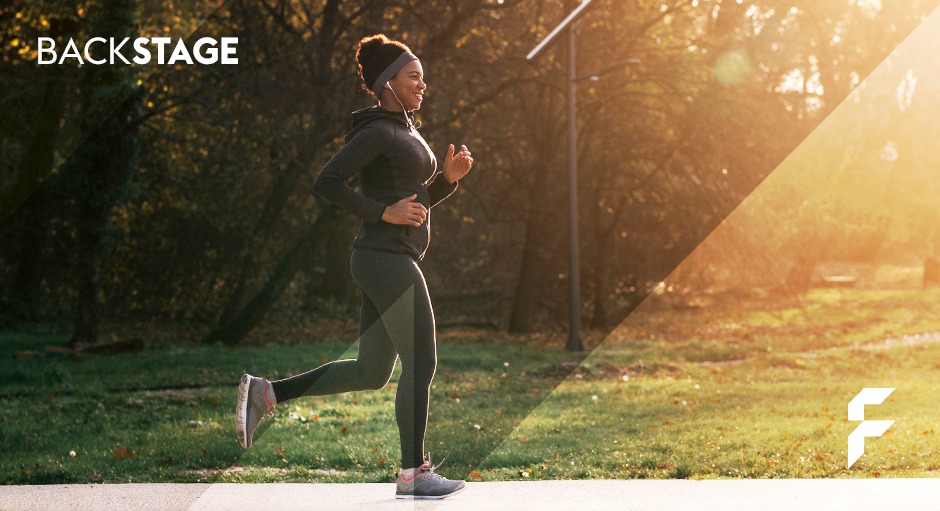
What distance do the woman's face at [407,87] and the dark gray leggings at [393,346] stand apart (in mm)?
676

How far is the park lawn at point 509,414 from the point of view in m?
7.55

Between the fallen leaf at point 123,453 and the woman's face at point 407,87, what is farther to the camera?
the fallen leaf at point 123,453

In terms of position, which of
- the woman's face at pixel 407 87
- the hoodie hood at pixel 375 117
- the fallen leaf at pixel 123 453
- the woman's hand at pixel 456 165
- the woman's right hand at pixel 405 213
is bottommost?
the fallen leaf at pixel 123 453

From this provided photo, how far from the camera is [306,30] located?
20844mm

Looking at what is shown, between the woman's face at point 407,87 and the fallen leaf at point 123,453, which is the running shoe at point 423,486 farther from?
the fallen leaf at point 123,453

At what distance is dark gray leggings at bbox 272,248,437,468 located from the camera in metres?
5.35

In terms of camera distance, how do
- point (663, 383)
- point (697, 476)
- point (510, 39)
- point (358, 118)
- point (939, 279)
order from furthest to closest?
Result: point (939, 279) → point (510, 39) → point (663, 383) → point (697, 476) → point (358, 118)

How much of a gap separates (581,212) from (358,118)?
64.3ft

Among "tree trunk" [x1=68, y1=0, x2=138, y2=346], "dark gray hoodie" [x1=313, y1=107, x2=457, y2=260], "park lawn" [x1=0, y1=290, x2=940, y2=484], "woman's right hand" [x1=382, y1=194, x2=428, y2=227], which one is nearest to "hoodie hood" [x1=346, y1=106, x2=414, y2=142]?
"dark gray hoodie" [x1=313, y1=107, x2=457, y2=260]

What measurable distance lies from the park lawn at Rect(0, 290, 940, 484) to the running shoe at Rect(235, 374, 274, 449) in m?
1.48

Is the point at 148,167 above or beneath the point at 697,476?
above

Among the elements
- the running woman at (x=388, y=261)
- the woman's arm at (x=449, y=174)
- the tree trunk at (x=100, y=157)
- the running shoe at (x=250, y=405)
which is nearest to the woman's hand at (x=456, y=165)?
the woman's arm at (x=449, y=174)

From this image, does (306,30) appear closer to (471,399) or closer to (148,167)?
(148,167)

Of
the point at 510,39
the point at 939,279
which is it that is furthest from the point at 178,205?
the point at 939,279
